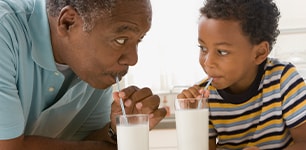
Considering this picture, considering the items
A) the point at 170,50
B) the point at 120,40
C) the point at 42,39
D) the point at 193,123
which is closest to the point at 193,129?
the point at 193,123

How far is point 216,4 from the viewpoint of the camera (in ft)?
5.02

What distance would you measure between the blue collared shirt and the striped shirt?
0.46m

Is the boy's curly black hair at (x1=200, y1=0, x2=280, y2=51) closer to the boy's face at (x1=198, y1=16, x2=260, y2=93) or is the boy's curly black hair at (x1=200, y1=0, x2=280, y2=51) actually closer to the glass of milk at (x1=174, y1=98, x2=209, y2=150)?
the boy's face at (x1=198, y1=16, x2=260, y2=93)

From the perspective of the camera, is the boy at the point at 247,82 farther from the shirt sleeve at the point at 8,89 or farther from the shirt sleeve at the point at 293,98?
the shirt sleeve at the point at 8,89

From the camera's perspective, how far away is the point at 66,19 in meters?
1.27

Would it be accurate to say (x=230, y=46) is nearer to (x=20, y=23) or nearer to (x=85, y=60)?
(x=85, y=60)

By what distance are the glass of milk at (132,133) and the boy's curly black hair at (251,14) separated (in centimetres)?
56

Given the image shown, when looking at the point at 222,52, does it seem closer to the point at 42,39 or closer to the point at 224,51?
the point at 224,51

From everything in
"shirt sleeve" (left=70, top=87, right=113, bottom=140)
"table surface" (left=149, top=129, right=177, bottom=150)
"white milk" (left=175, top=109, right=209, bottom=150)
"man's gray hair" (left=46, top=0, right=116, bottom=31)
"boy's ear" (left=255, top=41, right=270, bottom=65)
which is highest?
"man's gray hair" (left=46, top=0, right=116, bottom=31)

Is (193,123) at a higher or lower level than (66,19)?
lower

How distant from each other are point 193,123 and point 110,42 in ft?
1.15

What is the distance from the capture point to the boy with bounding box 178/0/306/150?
1462 mm


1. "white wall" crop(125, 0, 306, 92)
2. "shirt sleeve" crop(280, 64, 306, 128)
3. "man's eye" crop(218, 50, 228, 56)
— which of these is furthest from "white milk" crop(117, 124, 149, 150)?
"white wall" crop(125, 0, 306, 92)

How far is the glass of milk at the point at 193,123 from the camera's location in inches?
47.6
